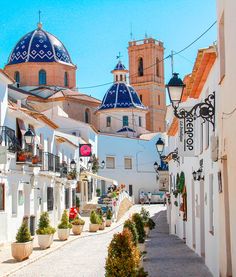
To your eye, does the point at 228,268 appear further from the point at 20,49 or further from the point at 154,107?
the point at 154,107

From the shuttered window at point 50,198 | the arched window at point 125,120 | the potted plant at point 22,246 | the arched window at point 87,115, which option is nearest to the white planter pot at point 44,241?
the potted plant at point 22,246

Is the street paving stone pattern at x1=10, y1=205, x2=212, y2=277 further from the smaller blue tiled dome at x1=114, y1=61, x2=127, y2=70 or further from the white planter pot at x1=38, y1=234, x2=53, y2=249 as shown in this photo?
the smaller blue tiled dome at x1=114, y1=61, x2=127, y2=70

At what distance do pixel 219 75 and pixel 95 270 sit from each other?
22.0ft

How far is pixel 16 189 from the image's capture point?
Result: 2366 centimetres

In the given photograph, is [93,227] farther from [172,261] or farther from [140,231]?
[172,261]

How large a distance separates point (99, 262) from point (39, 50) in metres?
45.1

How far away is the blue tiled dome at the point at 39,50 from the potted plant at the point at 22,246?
43.1 meters

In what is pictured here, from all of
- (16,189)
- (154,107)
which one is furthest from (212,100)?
(154,107)

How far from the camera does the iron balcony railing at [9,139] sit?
20.7 m

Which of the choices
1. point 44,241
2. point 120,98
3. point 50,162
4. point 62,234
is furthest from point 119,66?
→ point 44,241

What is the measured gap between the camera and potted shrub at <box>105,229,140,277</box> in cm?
918

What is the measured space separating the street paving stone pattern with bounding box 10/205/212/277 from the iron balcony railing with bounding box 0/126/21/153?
4.14 metres

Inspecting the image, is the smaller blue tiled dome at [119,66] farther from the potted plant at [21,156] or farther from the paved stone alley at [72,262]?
the paved stone alley at [72,262]

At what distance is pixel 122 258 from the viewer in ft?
31.0
